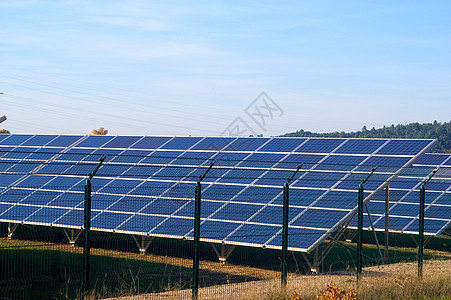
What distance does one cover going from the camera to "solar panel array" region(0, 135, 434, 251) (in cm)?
1934

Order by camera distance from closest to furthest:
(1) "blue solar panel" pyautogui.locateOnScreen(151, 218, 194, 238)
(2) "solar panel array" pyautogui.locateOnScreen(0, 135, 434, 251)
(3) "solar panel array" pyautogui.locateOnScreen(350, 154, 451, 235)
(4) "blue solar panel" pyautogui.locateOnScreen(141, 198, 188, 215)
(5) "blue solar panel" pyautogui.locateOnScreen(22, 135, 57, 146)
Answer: (2) "solar panel array" pyautogui.locateOnScreen(0, 135, 434, 251) < (1) "blue solar panel" pyautogui.locateOnScreen(151, 218, 194, 238) < (4) "blue solar panel" pyautogui.locateOnScreen(141, 198, 188, 215) < (3) "solar panel array" pyautogui.locateOnScreen(350, 154, 451, 235) < (5) "blue solar panel" pyautogui.locateOnScreen(22, 135, 57, 146)

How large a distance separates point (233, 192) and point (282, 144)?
5.17 metres

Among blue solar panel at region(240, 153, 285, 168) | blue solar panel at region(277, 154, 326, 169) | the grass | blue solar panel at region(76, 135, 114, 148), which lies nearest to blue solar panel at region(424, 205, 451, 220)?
the grass

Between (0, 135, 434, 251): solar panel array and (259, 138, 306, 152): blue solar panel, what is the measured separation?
0.13 feet

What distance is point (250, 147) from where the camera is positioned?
86.0 feet

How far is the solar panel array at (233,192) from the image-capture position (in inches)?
762

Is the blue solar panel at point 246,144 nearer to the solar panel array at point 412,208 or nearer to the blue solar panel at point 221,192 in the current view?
the blue solar panel at point 221,192

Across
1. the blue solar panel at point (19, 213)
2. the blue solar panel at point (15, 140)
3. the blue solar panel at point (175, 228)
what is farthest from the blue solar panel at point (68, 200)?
the blue solar panel at point (15, 140)

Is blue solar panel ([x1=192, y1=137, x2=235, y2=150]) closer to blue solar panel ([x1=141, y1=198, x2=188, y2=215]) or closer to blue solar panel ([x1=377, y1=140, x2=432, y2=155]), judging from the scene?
blue solar panel ([x1=141, y1=198, x2=188, y2=215])

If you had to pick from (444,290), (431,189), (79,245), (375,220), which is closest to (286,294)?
(444,290)

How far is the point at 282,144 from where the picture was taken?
1018 inches

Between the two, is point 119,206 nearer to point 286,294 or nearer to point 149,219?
point 149,219

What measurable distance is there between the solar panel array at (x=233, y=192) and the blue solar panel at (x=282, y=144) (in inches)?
1.6

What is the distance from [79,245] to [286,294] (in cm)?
1307
